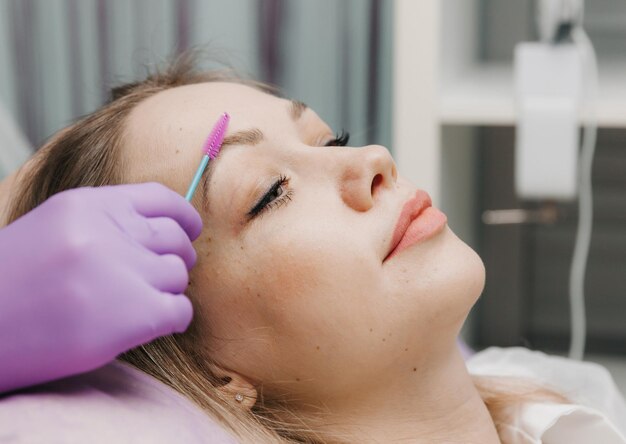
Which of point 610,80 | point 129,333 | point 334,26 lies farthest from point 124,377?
point 610,80

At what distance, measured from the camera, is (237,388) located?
3.27 feet

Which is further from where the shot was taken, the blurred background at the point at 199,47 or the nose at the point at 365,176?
the blurred background at the point at 199,47

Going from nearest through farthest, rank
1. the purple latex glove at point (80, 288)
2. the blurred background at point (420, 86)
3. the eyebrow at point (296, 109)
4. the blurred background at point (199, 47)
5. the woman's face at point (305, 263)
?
the purple latex glove at point (80, 288) → the woman's face at point (305, 263) → the eyebrow at point (296, 109) → the blurred background at point (420, 86) → the blurred background at point (199, 47)

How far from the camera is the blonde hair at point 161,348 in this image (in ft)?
3.13

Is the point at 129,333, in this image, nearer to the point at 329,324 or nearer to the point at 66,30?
the point at 329,324

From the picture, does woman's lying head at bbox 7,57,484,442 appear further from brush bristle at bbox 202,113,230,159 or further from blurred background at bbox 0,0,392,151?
blurred background at bbox 0,0,392,151

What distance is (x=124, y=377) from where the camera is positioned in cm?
91

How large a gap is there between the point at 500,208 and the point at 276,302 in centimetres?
101

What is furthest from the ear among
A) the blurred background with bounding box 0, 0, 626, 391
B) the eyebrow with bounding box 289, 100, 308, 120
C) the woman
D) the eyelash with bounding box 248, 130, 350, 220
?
the blurred background with bounding box 0, 0, 626, 391

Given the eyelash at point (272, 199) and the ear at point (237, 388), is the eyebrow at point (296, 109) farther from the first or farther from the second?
the ear at point (237, 388)

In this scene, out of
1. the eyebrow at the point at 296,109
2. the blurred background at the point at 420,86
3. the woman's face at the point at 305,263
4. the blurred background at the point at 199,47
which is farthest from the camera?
the blurred background at the point at 199,47

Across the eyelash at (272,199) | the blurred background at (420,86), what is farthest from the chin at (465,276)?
the blurred background at (420,86)

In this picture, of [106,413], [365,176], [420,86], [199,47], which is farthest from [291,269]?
[199,47]

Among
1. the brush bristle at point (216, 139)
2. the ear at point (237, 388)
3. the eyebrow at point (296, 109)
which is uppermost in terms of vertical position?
the eyebrow at point (296, 109)
